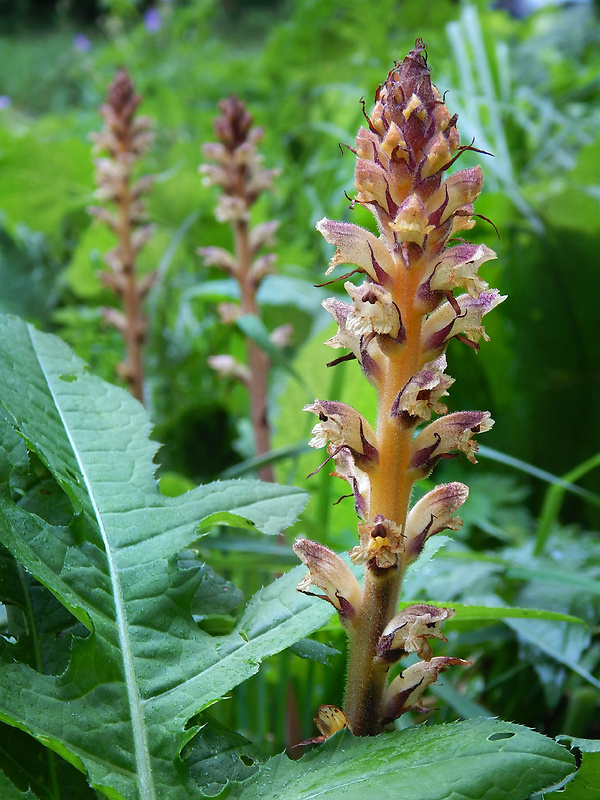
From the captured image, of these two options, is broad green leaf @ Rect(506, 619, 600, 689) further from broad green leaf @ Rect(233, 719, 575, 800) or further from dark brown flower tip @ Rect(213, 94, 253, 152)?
dark brown flower tip @ Rect(213, 94, 253, 152)

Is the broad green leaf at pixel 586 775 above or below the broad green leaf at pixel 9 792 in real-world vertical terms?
below

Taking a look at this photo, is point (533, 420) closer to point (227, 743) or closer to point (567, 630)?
point (567, 630)

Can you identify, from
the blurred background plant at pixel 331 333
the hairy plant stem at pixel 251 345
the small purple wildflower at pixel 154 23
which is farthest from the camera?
the small purple wildflower at pixel 154 23

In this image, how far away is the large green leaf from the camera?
22.3 inches

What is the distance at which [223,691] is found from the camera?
59cm

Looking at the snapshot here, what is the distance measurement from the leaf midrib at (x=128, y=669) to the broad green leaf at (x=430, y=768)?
0.07m

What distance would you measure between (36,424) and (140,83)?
447cm

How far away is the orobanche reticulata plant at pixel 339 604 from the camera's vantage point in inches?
20.9

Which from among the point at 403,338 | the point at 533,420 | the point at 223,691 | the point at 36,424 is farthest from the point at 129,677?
the point at 533,420

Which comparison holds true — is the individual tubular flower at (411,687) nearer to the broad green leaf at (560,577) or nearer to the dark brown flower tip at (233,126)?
the broad green leaf at (560,577)

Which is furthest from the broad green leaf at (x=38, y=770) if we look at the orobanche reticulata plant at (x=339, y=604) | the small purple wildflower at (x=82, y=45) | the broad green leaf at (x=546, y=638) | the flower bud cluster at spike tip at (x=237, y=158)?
the small purple wildflower at (x=82, y=45)

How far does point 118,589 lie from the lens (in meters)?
0.66

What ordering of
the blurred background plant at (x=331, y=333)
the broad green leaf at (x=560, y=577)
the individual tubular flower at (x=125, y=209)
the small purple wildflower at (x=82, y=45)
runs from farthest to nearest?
the small purple wildflower at (x=82, y=45) < the individual tubular flower at (x=125, y=209) < the blurred background plant at (x=331, y=333) < the broad green leaf at (x=560, y=577)

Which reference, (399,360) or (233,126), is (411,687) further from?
(233,126)
